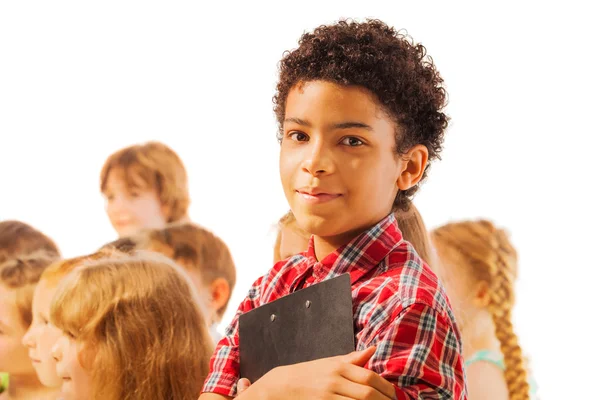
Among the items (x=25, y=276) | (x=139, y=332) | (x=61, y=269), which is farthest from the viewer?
(x=25, y=276)

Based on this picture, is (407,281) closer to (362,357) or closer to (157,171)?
(362,357)

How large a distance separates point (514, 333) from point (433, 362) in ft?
4.59

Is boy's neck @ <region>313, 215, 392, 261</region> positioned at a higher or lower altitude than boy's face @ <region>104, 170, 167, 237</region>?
lower

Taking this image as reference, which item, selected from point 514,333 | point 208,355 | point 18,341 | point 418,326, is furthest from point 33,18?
point 418,326

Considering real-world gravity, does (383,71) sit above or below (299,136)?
above

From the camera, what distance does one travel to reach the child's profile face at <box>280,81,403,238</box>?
1.27 metres

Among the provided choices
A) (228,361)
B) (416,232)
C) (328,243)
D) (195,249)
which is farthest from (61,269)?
(328,243)

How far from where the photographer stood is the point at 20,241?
340cm

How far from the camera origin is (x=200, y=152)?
3148 millimetres

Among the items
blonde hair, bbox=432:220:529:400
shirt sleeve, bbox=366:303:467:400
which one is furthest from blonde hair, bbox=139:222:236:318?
shirt sleeve, bbox=366:303:467:400

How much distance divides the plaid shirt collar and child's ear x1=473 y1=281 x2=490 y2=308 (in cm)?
131

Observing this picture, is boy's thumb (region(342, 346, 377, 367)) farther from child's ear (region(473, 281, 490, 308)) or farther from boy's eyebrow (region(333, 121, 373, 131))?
child's ear (region(473, 281, 490, 308))

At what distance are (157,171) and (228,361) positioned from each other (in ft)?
6.51

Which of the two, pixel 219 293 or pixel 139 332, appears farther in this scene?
pixel 219 293
